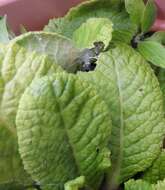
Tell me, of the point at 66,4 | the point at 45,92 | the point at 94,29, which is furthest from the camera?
the point at 66,4

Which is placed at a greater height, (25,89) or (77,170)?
(25,89)

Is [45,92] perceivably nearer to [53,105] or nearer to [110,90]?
[53,105]

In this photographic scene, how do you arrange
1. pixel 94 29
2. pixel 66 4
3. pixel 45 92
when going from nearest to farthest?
pixel 45 92, pixel 94 29, pixel 66 4

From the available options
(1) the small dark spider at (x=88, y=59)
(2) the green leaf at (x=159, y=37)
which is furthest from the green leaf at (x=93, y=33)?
(2) the green leaf at (x=159, y=37)

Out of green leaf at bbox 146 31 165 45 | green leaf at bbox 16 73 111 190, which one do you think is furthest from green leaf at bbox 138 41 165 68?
green leaf at bbox 16 73 111 190

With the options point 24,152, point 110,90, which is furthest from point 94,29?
point 24,152

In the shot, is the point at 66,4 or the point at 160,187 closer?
the point at 160,187
